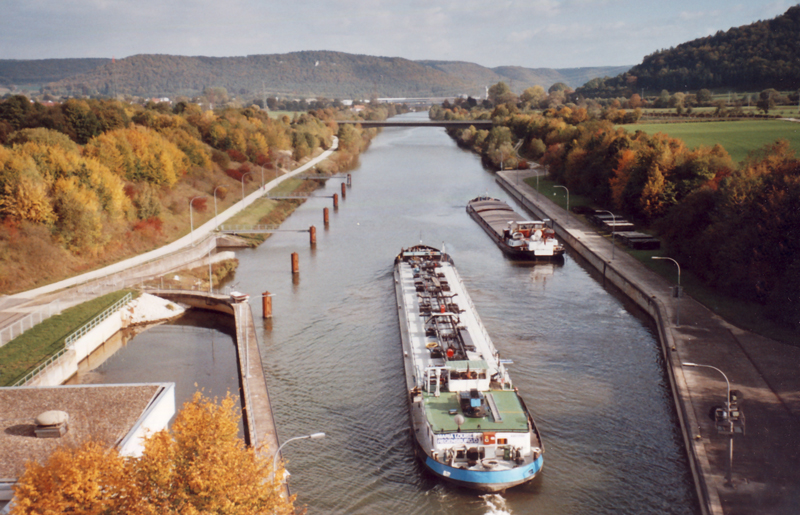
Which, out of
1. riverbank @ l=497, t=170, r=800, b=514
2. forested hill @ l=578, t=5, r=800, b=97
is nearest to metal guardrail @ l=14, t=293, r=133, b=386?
riverbank @ l=497, t=170, r=800, b=514

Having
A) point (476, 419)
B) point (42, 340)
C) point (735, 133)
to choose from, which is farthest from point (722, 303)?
point (735, 133)

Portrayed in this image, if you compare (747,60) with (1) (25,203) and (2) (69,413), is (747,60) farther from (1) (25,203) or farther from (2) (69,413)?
(2) (69,413)

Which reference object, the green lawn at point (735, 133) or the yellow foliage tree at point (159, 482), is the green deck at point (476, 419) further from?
the green lawn at point (735, 133)

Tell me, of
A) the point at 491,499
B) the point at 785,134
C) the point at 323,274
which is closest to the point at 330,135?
the point at 785,134

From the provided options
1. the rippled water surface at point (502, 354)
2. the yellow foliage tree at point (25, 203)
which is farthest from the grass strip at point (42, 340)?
the yellow foliage tree at point (25, 203)

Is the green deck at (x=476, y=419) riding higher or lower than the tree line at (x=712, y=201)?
lower
